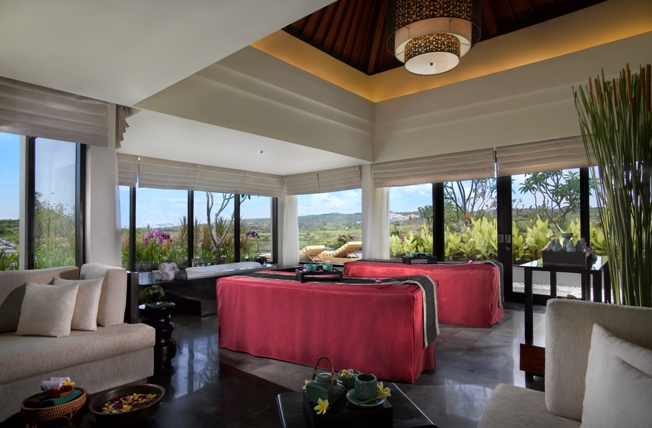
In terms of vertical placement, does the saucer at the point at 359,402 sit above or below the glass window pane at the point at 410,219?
below

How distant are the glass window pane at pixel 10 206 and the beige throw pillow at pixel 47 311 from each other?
0.89m

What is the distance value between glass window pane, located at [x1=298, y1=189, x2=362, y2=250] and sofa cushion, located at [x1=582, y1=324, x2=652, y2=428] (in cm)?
595

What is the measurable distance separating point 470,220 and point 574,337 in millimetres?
4455

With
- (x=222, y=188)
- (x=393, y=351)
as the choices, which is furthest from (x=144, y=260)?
(x=393, y=351)

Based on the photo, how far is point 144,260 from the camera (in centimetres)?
579

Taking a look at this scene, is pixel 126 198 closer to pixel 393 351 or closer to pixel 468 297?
pixel 393 351

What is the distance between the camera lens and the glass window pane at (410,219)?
6305 mm

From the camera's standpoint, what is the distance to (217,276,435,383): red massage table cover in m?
2.88

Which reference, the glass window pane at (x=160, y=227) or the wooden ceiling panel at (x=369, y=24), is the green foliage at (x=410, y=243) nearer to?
the wooden ceiling panel at (x=369, y=24)

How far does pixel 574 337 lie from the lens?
1.60 metres

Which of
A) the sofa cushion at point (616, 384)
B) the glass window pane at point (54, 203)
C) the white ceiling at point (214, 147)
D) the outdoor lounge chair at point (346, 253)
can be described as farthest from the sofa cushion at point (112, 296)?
the outdoor lounge chair at point (346, 253)

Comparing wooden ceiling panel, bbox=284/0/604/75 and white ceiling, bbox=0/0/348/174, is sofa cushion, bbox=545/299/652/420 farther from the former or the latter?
wooden ceiling panel, bbox=284/0/604/75

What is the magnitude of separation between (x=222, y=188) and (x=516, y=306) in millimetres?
5159

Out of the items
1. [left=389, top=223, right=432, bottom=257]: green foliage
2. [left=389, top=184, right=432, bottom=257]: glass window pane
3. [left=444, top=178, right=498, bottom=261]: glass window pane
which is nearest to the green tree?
[left=444, top=178, right=498, bottom=261]: glass window pane
